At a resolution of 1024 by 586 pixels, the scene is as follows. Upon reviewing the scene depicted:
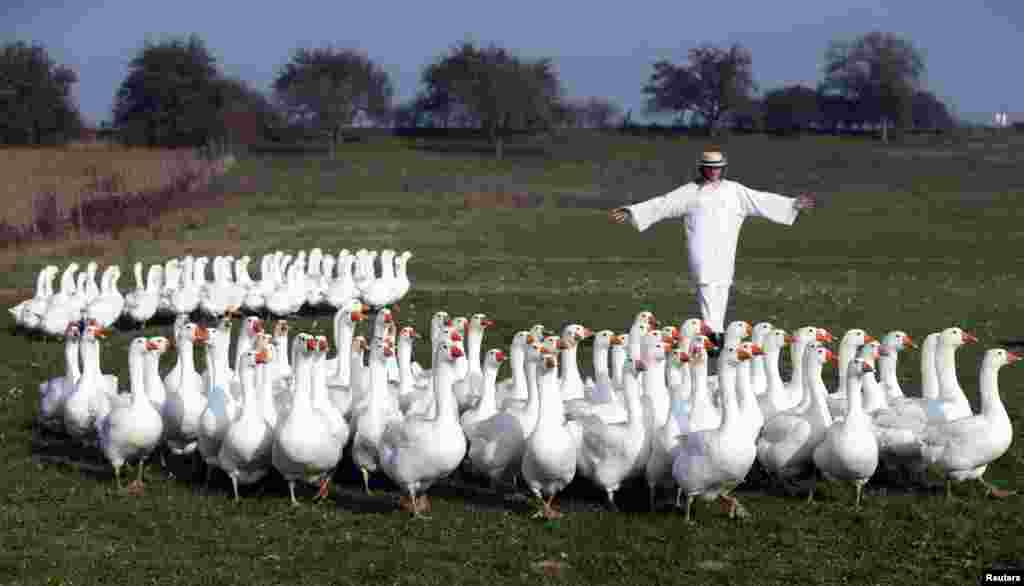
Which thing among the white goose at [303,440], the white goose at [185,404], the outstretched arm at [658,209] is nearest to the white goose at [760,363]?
the outstretched arm at [658,209]

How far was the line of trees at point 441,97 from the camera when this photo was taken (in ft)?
252

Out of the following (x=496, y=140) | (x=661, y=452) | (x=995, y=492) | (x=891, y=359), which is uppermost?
(x=496, y=140)

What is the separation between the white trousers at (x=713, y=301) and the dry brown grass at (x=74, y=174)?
22.9m

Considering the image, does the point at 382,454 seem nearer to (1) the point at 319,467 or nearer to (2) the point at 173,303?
(1) the point at 319,467

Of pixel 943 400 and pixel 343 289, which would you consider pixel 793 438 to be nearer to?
pixel 943 400

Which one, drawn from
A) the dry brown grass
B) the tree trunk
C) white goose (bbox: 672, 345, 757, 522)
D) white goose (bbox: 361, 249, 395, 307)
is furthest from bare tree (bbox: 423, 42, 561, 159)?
white goose (bbox: 672, 345, 757, 522)

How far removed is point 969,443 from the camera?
Result: 10320 millimetres

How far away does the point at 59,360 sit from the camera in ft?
58.4

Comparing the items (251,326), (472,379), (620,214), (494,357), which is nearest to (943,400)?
(494,357)

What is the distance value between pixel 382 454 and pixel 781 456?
307cm

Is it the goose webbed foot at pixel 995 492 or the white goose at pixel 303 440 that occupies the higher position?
the white goose at pixel 303 440

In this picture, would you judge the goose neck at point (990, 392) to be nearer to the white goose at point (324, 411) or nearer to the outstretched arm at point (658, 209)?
the white goose at point (324, 411)

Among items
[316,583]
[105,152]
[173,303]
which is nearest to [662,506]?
[316,583]

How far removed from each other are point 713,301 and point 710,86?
276 feet
